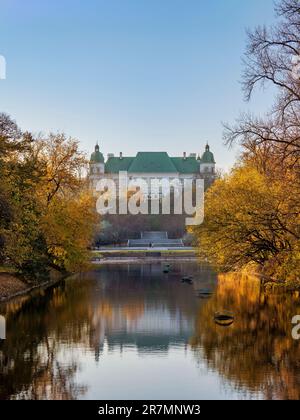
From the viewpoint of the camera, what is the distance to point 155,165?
465 ft

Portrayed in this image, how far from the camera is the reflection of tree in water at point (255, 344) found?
14.0 meters

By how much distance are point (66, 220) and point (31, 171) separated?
23.8ft

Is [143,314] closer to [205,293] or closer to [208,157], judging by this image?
[205,293]

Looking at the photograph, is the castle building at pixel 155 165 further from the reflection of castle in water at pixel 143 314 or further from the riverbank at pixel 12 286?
the riverbank at pixel 12 286

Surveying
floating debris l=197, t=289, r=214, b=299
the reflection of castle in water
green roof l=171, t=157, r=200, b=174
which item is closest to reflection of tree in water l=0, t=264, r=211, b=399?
the reflection of castle in water

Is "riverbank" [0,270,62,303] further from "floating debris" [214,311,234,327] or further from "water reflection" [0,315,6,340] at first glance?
"floating debris" [214,311,234,327]

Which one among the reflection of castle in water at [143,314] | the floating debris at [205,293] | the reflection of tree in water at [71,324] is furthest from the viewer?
the floating debris at [205,293]

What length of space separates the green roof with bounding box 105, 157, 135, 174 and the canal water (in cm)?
11095

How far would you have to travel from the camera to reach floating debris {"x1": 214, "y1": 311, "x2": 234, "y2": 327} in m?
21.9

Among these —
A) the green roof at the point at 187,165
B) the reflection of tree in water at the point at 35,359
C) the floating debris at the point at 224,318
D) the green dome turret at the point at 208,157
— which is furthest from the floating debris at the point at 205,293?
the green roof at the point at 187,165

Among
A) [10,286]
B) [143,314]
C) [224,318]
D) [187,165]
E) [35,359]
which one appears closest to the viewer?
[35,359]

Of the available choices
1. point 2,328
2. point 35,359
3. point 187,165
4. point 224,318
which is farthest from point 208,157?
point 35,359

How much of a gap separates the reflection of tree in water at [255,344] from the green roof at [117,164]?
11386 centimetres

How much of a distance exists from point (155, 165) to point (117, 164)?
8.64 meters
